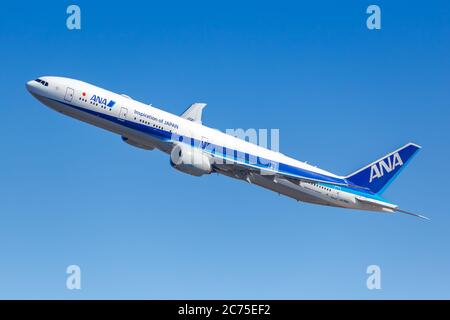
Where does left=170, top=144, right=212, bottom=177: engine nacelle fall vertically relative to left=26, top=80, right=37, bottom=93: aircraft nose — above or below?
below

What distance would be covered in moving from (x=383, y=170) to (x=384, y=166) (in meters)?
0.70

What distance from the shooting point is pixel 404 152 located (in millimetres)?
114188

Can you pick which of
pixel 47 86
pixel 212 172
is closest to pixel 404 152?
pixel 212 172

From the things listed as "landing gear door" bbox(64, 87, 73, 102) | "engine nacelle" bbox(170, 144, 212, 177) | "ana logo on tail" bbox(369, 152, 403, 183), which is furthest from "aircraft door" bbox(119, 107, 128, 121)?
"ana logo on tail" bbox(369, 152, 403, 183)

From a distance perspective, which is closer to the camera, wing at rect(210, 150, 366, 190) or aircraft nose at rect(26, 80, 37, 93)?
aircraft nose at rect(26, 80, 37, 93)

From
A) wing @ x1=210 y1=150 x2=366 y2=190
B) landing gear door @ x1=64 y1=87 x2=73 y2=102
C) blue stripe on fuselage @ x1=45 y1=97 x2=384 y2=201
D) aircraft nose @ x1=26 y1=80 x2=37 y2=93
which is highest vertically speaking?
aircraft nose @ x1=26 y1=80 x2=37 y2=93

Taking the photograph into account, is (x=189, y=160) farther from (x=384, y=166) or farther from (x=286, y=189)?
(x=384, y=166)

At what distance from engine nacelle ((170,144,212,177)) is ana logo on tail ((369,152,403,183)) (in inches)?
1042

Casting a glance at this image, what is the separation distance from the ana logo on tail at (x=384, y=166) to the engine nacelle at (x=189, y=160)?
1042 inches

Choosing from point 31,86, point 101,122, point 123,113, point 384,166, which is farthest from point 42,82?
point 384,166

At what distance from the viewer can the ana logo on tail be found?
112 meters

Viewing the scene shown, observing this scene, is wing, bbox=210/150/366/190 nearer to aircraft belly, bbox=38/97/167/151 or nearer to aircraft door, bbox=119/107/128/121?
aircraft belly, bbox=38/97/167/151

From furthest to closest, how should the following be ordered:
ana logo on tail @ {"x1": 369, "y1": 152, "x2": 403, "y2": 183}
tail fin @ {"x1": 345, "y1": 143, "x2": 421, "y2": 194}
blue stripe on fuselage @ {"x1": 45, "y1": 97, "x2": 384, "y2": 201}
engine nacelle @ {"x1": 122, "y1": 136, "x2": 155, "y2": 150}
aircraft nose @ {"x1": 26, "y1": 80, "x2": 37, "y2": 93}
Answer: ana logo on tail @ {"x1": 369, "y1": 152, "x2": 403, "y2": 183} → tail fin @ {"x1": 345, "y1": 143, "x2": 421, "y2": 194} → engine nacelle @ {"x1": 122, "y1": 136, "x2": 155, "y2": 150} → aircraft nose @ {"x1": 26, "y1": 80, "x2": 37, "y2": 93} → blue stripe on fuselage @ {"x1": 45, "y1": 97, "x2": 384, "y2": 201}

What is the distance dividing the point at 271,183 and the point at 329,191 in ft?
29.8
